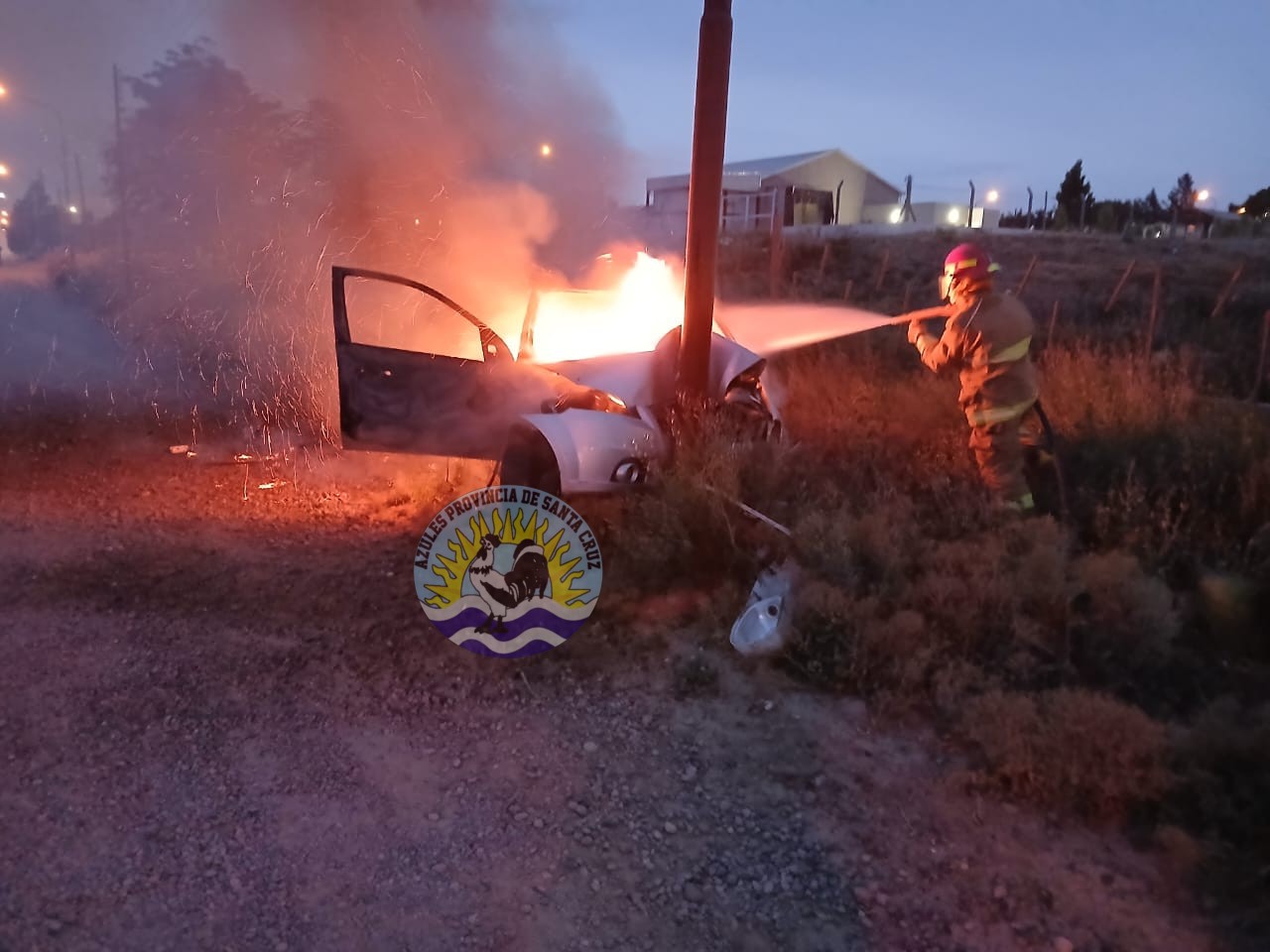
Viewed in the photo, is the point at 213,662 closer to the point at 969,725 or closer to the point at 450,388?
the point at 450,388

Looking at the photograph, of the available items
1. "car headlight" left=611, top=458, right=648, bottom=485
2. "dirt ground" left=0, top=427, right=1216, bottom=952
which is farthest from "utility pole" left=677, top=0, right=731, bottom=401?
"dirt ground" left=0, top=427, right=1216, bottom=952

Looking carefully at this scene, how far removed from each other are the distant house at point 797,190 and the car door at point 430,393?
19.9 m

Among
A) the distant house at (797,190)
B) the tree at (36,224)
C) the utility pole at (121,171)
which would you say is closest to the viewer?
the utility pole at (121,171)

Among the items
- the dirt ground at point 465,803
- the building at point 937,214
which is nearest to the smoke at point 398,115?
the dirt ground at point 465,803

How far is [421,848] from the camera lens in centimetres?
302

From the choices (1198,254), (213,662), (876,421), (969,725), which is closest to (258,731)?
(213,662)

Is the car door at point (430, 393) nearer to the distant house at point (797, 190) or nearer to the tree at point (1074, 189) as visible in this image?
the distant house at point (797, 190)

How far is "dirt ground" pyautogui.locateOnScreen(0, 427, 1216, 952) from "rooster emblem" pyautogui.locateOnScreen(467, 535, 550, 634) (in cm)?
37

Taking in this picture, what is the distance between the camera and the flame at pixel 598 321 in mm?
6742

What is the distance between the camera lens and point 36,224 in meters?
17.5

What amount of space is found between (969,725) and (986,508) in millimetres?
1922

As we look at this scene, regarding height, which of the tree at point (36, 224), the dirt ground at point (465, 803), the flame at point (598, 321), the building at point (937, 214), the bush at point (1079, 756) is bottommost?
the dirt ground at point (465, 803)

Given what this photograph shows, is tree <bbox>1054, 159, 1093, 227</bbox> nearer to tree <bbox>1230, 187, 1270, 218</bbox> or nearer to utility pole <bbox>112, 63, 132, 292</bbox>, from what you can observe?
tree <bbox>1230, 187, 1270, 218</bbox>

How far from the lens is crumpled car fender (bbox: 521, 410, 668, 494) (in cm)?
515
